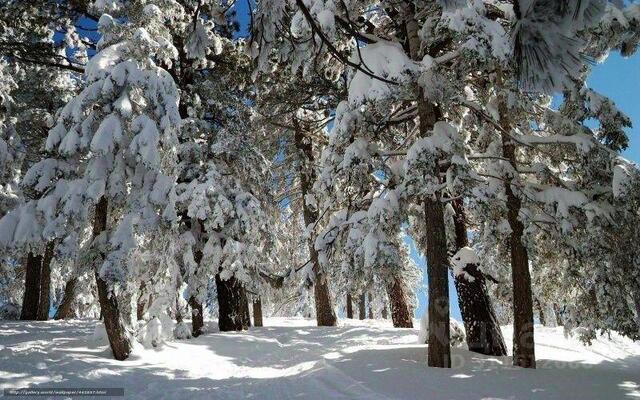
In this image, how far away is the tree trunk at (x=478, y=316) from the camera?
400 inches

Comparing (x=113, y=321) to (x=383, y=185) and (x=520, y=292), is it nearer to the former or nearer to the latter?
(x=383, y=185)

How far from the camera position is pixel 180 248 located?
12672mm

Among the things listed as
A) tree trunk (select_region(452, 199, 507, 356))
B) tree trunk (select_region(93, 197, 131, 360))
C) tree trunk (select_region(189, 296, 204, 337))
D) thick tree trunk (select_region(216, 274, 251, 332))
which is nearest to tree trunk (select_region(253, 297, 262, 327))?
thick tree trunk (select_region(216, 274, 251, 332))

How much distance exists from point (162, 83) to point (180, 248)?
5003 mm

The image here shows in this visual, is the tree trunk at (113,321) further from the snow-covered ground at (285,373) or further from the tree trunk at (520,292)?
the tree trunk at (520,292)

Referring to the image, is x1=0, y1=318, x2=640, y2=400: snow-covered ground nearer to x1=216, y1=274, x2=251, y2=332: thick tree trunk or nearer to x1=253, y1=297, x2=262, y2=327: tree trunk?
x1=216, y1=274, x2=251, y2=332: thick tree trunk

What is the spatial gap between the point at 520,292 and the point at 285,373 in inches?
203

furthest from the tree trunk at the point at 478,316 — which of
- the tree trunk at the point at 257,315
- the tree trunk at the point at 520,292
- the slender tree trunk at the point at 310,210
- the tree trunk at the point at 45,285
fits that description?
the tree trunk at the point at 45,285

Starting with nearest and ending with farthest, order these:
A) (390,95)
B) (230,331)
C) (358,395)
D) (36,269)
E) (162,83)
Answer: (358,395)
(390,95)
(162,83)
(230,331)
(36,269)

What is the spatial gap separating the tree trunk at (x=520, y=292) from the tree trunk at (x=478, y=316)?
3.39 ft

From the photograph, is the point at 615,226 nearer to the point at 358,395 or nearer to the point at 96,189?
the point at 358,395

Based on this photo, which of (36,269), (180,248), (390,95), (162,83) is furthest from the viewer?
(36,269)

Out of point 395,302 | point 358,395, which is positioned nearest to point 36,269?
point 395,302

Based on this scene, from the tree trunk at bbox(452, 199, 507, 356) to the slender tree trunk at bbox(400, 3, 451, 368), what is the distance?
1.80m
